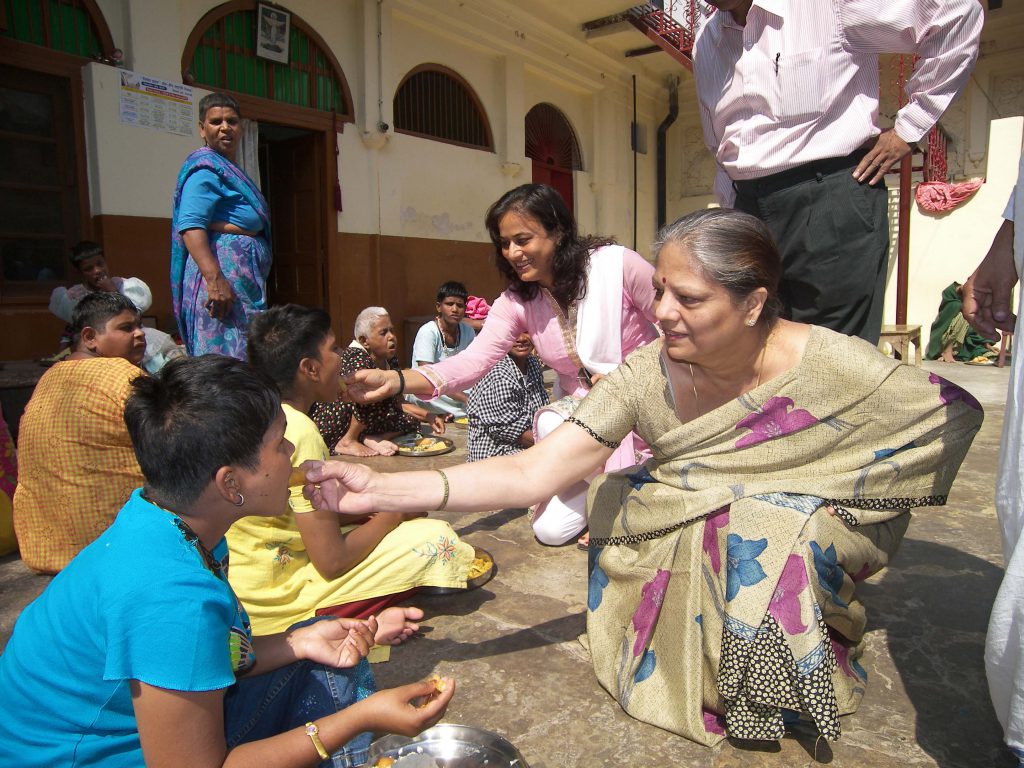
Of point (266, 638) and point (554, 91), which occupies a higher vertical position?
point (554, 91)

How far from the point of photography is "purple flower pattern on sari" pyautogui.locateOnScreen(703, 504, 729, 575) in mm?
1825

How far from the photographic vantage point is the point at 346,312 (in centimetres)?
784

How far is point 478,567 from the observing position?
2.77m

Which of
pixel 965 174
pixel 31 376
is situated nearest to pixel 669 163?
pixel 965 174

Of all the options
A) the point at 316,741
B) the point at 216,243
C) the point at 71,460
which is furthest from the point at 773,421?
the point at 216,243

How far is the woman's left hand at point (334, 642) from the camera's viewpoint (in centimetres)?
159

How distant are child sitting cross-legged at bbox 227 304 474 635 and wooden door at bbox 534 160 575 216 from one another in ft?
28.9

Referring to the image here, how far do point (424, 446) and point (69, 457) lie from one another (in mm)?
2596

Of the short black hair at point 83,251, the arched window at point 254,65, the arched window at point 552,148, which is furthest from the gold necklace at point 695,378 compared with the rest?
the arched window at point 552,148

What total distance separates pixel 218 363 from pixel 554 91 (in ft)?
34.1

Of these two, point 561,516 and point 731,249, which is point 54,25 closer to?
point 561,516

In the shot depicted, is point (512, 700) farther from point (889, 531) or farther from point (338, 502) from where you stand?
point (889, 531)

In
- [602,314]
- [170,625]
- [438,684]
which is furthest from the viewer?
[602,314]

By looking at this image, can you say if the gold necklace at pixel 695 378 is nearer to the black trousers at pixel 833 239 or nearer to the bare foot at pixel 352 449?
the black trousers at pixel 833 239
